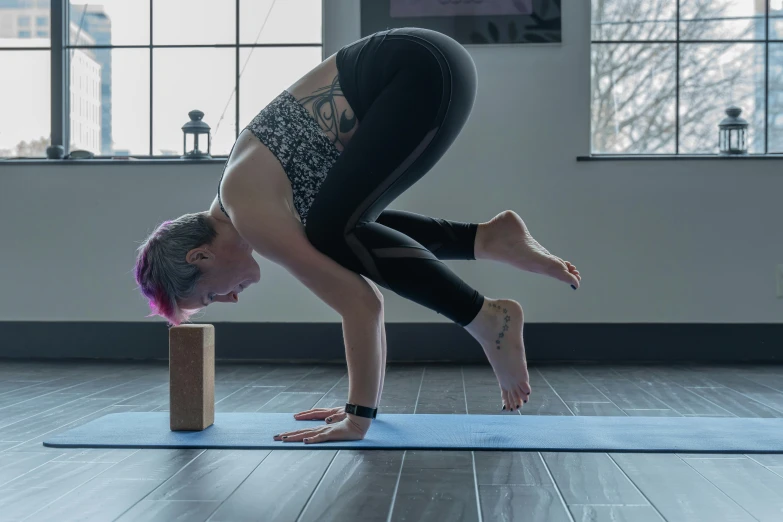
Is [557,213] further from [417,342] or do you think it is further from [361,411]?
[361,411]

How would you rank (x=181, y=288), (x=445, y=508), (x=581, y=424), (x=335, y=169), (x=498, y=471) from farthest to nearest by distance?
(x=581, y=424)
(x=181, y=288)
(x=335, y=169)
(x=498, y=471)
(x=445, y=508)

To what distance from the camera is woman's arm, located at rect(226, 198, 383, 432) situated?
1.52m

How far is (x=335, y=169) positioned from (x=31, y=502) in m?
0.85

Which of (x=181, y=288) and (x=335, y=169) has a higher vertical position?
(x=335, y=169)

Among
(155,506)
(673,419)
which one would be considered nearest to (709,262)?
(673,419)

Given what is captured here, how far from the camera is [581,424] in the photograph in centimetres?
189

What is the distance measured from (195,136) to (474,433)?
244 centimetres

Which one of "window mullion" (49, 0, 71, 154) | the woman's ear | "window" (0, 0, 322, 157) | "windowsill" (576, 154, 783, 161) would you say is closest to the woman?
the woman's ear

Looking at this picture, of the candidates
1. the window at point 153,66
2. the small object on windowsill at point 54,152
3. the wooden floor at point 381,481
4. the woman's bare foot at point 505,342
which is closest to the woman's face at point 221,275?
the wooden floor at point 381,481

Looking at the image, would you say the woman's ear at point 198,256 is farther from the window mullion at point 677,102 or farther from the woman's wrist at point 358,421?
the window mullion at point 677,102

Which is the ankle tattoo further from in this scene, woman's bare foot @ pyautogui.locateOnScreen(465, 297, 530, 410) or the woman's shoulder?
the woman's shoulder

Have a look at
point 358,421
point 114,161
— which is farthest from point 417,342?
point 358,421

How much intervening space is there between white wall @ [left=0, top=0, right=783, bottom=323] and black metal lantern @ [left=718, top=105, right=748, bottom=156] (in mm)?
88

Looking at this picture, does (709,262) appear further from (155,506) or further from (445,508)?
(155,506)
